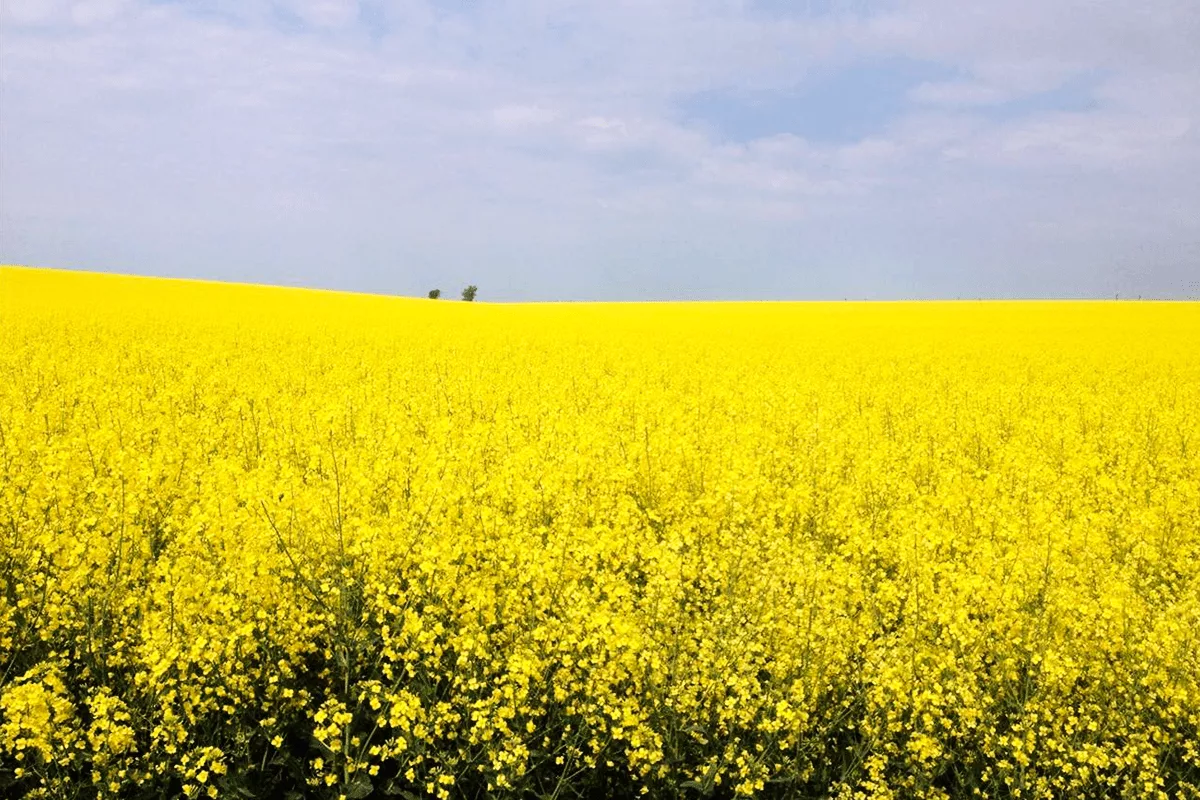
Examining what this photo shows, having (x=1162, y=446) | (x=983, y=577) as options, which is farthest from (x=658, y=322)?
(x=983, y=577)

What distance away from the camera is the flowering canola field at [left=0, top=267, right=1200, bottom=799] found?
3.59m

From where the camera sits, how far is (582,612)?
3.91 metres

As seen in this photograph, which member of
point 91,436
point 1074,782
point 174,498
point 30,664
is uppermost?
point 91,436

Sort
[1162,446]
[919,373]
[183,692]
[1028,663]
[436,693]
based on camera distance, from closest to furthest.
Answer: [183,692], [436,693], [1028,663], [1162,446], [919,373]

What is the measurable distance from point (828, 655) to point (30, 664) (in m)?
A: 4.38

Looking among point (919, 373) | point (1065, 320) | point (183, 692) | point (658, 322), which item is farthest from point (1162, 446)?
point (1065, 320)

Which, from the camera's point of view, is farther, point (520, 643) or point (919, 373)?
point (919, 373)

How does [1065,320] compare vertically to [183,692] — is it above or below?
above

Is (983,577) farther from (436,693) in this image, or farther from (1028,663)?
(436,693)

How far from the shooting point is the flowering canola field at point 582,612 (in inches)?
141

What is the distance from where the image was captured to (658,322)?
33.9 meters

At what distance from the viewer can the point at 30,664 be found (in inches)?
159

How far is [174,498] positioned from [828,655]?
17.2ft

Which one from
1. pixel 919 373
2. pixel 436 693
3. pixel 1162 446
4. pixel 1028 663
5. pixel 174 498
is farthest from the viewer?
pixel 919 373
